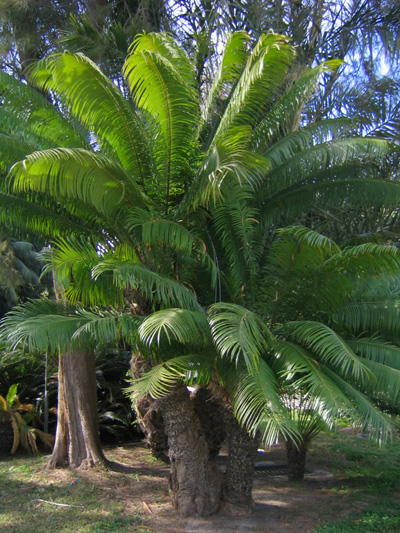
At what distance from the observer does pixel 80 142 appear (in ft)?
21.0

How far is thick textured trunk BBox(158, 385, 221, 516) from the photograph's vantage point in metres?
5.63

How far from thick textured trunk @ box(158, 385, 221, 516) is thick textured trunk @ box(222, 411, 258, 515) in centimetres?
15

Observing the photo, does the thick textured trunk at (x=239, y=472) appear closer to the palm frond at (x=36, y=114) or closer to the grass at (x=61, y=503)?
the grass at (x=61, y=503)

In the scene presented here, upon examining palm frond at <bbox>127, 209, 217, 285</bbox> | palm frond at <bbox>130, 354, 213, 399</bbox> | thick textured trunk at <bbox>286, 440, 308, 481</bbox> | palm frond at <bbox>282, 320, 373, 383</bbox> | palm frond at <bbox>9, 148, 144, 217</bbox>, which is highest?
palm frond at <bbox>9, 148, 144, 217</bbox>

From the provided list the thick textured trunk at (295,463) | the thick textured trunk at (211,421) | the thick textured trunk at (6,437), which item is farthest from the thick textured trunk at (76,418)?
the thick textured trunk at (295,463)

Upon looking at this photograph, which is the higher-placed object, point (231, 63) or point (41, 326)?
point (231, 63)

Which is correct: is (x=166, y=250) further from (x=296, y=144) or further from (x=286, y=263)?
(x=296, y=144)

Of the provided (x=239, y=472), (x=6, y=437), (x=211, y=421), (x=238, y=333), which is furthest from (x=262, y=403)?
(x=6, y=437)

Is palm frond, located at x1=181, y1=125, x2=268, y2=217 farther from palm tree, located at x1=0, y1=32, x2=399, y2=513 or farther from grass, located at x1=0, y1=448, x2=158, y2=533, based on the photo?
grass, located at x1=0, y1=448, x2=158, y2=533

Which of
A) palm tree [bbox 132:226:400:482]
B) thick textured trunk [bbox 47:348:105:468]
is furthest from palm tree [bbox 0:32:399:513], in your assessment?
thick textured trunk [bbox 47:348:105:468]

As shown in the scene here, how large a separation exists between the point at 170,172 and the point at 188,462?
3.21m

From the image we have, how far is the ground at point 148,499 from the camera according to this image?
5531 millimetres

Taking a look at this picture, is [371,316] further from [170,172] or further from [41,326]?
[41,326]

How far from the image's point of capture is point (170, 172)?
602 cm
